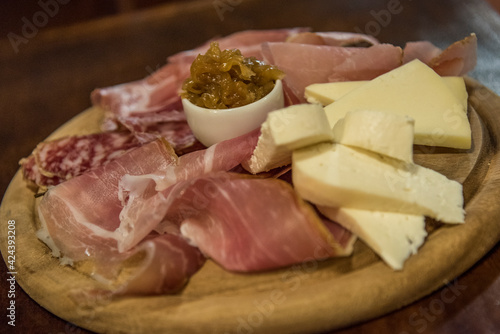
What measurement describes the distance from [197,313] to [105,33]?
8.85ft

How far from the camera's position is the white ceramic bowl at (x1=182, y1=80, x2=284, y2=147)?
5.34ft

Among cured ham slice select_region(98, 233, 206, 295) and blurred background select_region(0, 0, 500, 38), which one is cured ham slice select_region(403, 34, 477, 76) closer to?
cured ham slice select_region(98, 233, 206, 295)

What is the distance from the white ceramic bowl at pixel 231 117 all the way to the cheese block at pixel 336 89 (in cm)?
13

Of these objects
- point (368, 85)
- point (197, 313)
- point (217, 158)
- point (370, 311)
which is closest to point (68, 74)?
point (217, 158)

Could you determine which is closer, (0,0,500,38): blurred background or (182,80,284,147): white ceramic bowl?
(182,80,284,147): white ceramic bowl

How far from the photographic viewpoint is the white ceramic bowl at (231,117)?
5.34ft

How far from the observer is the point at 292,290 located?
1.16 meters

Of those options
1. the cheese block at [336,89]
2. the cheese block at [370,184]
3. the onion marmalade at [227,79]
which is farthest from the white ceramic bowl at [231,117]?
the cheese block at [370,184]

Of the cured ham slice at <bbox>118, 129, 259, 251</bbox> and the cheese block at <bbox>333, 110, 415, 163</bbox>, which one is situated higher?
the cheese block at <bbox>333, 110, 415, 163</bbox>

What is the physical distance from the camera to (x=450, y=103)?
154 cm

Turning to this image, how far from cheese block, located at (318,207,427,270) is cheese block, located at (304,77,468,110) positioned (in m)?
0.61

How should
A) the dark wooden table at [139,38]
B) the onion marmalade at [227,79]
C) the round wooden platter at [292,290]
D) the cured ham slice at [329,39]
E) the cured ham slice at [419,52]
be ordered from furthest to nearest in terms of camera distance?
the dark wooden table at [139,38], the cured ham slice at [329,39], the cured ham slice at [419,52], the onion marmalade at [227,79], the round wooden platter at [292,290]

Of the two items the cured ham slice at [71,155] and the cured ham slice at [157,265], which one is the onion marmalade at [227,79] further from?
the cured ham slice at [157,265]

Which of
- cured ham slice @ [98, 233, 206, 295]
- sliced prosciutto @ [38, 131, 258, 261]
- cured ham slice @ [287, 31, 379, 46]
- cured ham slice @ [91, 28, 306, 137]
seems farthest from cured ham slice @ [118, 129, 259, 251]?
cured ham slice @ [287, 31, 379, 46]
